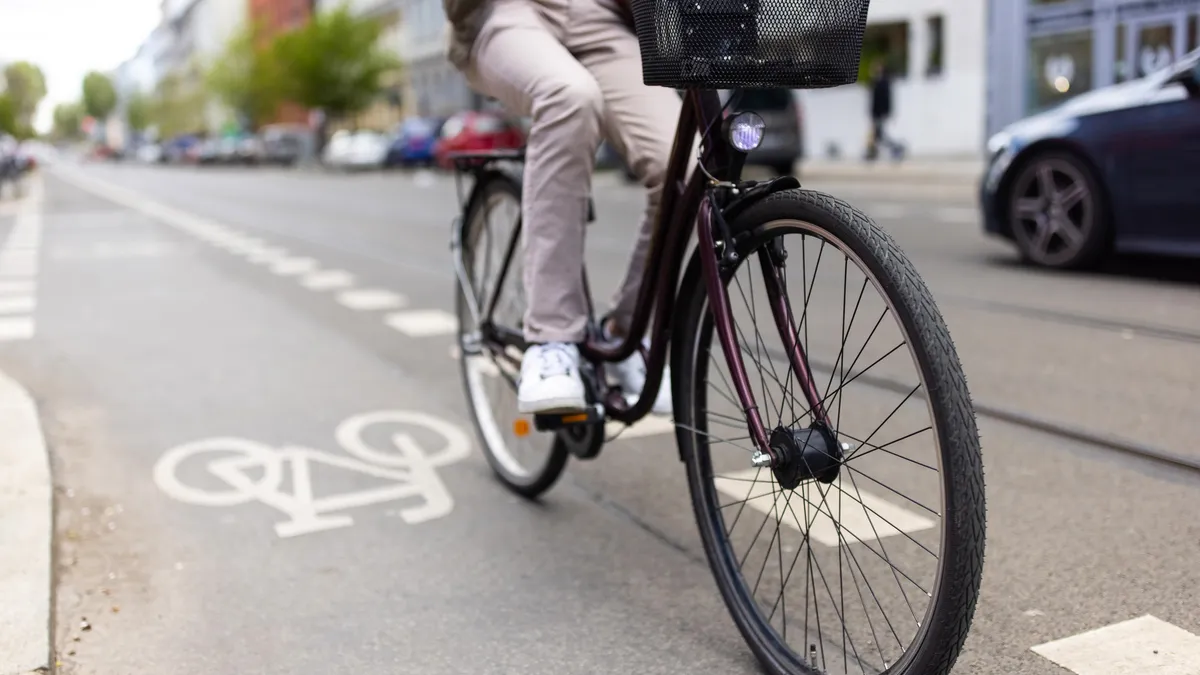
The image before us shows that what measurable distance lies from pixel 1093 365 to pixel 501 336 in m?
2.83

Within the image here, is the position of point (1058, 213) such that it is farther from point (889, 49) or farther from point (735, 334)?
point (889, 49)

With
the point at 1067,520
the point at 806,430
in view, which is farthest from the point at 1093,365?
the point at 806,430

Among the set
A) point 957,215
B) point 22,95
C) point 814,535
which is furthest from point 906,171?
point 22,95

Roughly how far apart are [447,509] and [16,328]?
497cm

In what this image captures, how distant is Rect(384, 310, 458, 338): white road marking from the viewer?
7.13 m

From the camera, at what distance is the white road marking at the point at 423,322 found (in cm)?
713

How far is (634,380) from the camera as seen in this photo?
3355mm

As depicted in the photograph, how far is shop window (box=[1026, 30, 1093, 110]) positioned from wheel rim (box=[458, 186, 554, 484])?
58.9 feet

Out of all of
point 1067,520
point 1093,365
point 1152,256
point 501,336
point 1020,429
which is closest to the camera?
point 1067,520

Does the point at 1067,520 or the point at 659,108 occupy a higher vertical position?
the point at 659,108

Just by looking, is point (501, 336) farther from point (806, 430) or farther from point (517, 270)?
point (806, 430)

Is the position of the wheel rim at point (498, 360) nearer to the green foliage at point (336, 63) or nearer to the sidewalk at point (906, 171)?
the sidewalk at point (906, 171)

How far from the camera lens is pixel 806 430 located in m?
2.37

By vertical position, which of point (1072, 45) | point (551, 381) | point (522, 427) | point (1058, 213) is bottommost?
point (522, 427)
